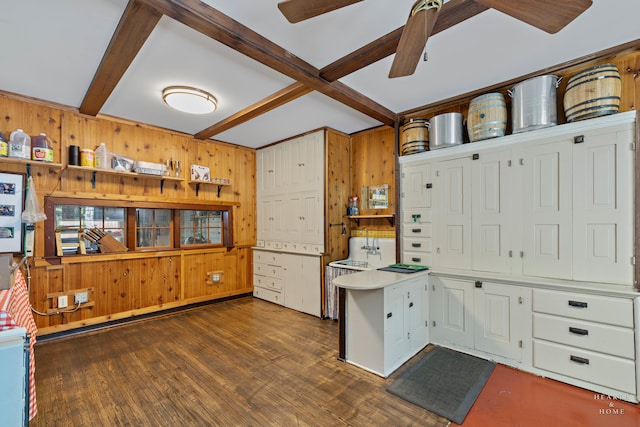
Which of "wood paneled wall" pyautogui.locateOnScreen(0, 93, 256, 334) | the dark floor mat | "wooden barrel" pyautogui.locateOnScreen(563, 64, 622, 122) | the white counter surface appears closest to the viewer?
the dark floor mat

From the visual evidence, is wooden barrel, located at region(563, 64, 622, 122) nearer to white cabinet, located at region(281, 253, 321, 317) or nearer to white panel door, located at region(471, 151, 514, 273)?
white panel door, located at region(471, 151, 514, 273)

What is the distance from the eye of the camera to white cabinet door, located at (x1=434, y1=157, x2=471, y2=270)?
305 cm

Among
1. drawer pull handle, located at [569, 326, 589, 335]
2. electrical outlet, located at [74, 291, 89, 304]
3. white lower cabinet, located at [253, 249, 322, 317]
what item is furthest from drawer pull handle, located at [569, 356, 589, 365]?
electrical outlet, located at [74, 291, 89, 304]

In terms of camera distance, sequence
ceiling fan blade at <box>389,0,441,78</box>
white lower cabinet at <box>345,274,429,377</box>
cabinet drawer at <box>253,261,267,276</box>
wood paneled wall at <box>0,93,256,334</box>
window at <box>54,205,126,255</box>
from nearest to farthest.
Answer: ceiling fan blade at <box>389,0,441,78</box> < white lower cabinet at <box>345,274,429,377</box> < wood paneled wall at <box>0,93,256,334</box> < window at <box>54,205,126,255</box> < cabinet drawer at <box>253,261,267,276</box>

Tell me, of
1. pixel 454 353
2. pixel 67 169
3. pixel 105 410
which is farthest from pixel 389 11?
pixel 67 169

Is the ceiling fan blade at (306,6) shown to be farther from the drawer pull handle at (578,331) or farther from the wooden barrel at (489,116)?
the drawer pull handle at (578,331)

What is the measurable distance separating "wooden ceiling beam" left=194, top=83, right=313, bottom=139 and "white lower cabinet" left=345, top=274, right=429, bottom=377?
6.77 feet

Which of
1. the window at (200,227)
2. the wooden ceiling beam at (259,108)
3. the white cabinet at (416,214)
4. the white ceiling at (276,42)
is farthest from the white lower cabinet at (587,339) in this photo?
the window at (200,227)

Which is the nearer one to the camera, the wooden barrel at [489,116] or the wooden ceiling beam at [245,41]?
the wooden ceiling beam at [245,41]

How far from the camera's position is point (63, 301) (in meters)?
3.33

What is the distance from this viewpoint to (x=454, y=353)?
291 centimetres

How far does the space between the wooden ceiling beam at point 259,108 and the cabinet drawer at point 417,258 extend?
2202 mm

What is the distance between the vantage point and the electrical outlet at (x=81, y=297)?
3418mm

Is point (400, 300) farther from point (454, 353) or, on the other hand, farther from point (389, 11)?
point (389, 11)
